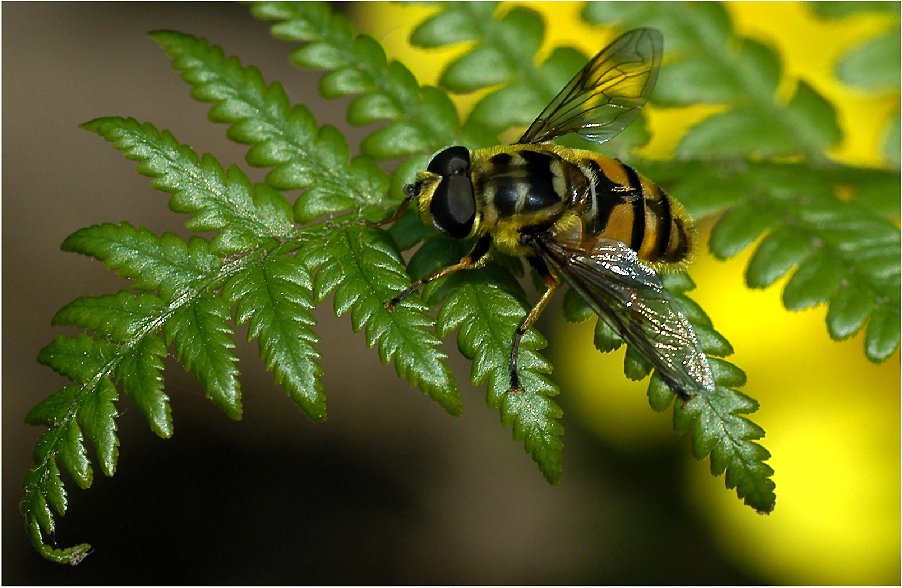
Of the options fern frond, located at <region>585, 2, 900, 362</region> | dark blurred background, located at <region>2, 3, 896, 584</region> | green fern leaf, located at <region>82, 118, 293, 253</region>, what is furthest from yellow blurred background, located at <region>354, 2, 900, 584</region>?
green fern leaf, located at <region>82, 118, 293, 253</region>

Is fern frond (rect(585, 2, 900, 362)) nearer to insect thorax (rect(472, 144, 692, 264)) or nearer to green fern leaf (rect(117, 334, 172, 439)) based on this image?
insect thorax (rect(472, 144, 692, 264))

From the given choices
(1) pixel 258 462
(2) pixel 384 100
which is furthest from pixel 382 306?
(1) pixel 258 462

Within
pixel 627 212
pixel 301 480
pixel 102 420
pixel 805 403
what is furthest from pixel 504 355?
pixel 301 480

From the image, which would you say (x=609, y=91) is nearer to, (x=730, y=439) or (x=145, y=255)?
A: (x=730, y=439)

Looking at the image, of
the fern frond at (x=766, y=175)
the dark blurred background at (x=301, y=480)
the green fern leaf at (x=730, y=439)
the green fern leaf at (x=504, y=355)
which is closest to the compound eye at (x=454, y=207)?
the green fern leaf at (x=504, y=355)

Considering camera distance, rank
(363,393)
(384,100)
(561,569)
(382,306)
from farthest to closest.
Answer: (363,393), (561,569), (384,100), (382,306)

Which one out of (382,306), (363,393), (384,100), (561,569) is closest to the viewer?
(382,306)

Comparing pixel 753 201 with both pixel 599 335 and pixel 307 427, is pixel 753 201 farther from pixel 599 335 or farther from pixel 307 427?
pixel 307 427
